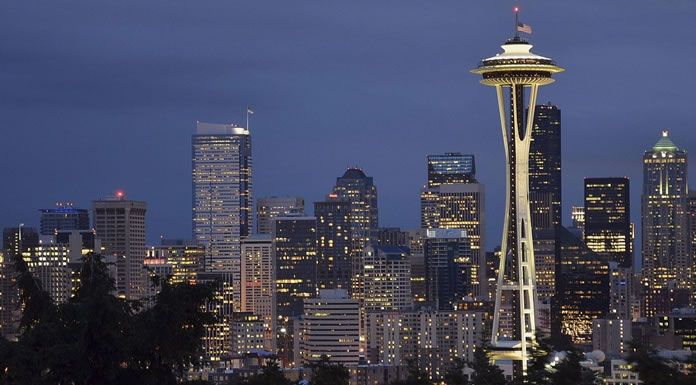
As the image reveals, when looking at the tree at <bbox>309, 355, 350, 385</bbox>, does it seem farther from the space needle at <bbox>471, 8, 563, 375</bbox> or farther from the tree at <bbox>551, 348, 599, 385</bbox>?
the space needle at <bbox>471, 8, 563, 375</bbox>

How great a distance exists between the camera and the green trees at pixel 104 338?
3472 cm

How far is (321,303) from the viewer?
191250mm

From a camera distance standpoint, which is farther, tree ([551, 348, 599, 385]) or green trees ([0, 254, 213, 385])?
tree ([551, 348, 599, 385])

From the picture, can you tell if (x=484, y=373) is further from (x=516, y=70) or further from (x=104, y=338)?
(x=516, y=70)

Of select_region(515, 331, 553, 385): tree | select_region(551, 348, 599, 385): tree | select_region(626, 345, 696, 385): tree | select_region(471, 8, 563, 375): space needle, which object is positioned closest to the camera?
select_region(626, 345, 696, 385): tree

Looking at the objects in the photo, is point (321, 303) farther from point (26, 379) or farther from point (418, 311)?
point (26, 379)

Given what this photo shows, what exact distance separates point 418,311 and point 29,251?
46838mm

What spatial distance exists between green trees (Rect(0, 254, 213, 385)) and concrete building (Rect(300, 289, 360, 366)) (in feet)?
460

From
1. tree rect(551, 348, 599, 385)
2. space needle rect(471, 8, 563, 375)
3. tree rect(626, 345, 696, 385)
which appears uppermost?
space needle rect(471, 8, 563, 375)

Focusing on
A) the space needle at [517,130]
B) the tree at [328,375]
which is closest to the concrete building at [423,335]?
the space needle at [517,130]

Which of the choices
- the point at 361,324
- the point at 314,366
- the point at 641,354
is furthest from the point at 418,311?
the point at 641,354

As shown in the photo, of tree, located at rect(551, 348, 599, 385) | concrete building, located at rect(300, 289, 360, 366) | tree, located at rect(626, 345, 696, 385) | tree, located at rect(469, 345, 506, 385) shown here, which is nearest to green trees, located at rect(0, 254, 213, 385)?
tree, located at rect(551, 348, 599, 385)

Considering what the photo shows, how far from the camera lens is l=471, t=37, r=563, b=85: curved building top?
117 m

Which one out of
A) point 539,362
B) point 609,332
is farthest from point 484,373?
point 609,332
